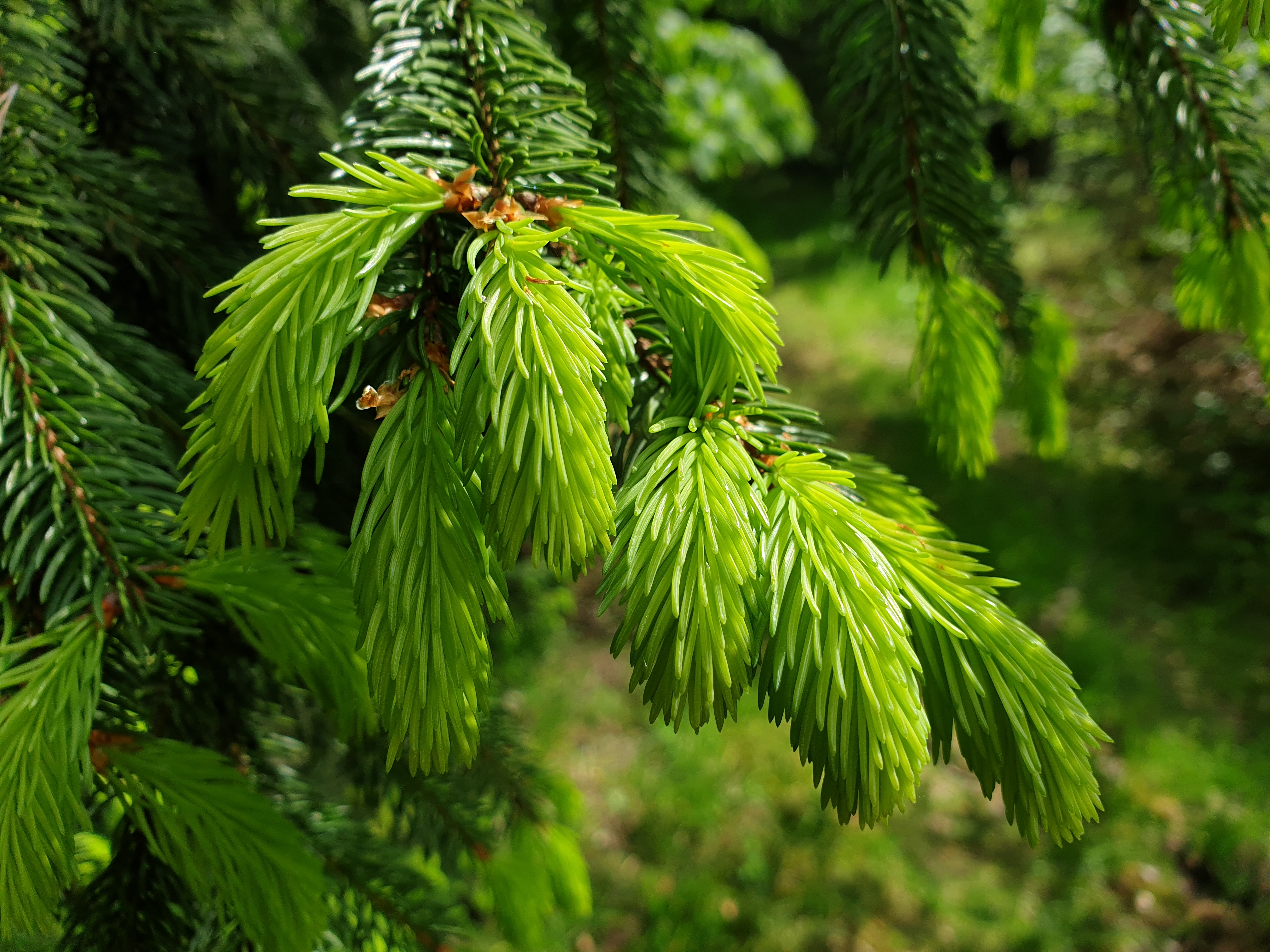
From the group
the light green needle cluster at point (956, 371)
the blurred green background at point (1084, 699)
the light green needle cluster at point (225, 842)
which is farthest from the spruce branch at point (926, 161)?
the light green needle cluster at point (225, 842)

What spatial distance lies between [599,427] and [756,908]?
2.47 meters

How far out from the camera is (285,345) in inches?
16.9

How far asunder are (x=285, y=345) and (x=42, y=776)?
333 mm

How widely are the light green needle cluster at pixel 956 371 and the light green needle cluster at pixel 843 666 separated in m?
0.33

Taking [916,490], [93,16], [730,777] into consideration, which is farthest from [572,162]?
[730,777]

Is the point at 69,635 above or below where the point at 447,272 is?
below

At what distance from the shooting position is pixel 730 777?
292 centimetres

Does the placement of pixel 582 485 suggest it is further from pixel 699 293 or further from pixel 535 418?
pixel 699 293

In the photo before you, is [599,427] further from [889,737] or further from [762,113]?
[762,113]

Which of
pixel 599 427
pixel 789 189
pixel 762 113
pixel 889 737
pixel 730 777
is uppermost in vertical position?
pixel 599 427

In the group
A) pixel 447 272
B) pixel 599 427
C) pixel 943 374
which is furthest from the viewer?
pixel 943 374

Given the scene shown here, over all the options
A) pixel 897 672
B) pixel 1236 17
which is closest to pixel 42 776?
pixel 897 672

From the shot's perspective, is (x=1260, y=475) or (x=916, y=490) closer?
(x=916, y=490)

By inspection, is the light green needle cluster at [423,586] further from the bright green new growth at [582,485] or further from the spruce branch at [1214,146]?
the spruce branch at [1214,146]
